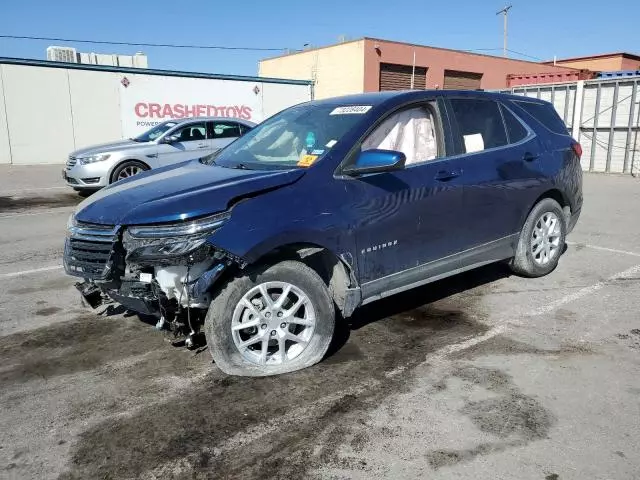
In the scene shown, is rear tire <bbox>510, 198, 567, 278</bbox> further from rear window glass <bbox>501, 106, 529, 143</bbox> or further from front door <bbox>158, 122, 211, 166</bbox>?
front door <bbox>158, 122, 211, 166</bbox>

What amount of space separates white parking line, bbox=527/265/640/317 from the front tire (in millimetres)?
2101

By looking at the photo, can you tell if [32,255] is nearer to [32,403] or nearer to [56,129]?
[32,403]

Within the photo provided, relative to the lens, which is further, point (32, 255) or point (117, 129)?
point (117, 129)

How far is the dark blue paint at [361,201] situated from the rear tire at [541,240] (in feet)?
0.65

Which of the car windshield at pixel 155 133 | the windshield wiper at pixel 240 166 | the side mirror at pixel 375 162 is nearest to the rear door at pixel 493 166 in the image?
the side mirror at pixel 375 162

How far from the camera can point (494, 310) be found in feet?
15.5

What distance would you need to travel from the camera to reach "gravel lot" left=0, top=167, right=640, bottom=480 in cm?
264

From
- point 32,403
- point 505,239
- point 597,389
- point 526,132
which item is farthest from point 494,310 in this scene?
point 32,403

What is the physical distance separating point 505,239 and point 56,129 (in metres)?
19.3

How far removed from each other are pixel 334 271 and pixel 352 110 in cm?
130

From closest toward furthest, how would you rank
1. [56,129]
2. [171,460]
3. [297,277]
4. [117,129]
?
1. [171,460]
2. [297,277]
3. [56,129]
4. [117,129]

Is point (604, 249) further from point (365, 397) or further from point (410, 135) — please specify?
point (365, 397)

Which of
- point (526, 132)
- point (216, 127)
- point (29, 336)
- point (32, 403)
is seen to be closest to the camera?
point (32, 403)

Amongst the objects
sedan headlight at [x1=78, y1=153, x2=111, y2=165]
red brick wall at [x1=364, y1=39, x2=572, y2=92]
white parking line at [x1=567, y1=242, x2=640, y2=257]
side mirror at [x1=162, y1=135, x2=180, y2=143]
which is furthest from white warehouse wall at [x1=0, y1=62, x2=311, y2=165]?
white parking line at [x1=567, y1=242, x2=640, y2=257]
